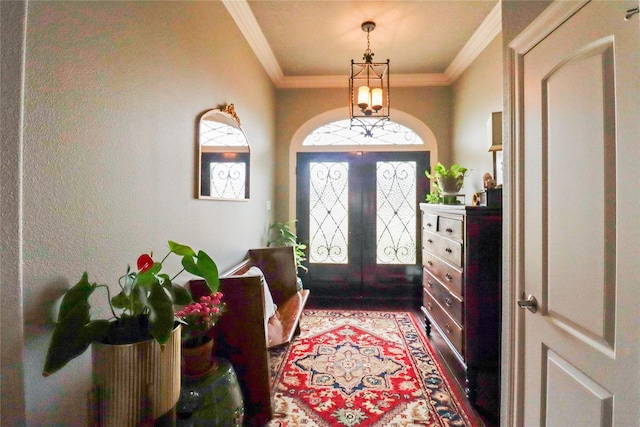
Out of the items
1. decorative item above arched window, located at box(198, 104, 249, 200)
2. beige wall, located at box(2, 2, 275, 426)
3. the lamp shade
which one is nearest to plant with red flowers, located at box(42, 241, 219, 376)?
beige wall, located at box(2, 2, 275, 426)

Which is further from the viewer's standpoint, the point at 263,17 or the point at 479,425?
the point at 263,17

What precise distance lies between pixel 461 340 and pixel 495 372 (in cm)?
29

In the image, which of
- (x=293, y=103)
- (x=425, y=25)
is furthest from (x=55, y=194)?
(x=293, y=103)

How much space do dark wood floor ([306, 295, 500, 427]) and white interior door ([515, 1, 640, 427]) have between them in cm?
62

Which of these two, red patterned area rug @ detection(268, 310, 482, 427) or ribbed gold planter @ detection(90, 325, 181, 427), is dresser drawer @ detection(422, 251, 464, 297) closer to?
red patterned area rug @ detection(268, 310, 482, 427)

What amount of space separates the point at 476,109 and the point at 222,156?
2.69 metres

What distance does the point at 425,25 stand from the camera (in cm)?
277

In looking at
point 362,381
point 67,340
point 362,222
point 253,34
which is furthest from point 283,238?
point 67,340

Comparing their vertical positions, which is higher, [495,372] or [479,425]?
[495,372]

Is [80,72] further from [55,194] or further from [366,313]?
[366,313]

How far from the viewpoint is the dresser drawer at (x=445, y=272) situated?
2007mm

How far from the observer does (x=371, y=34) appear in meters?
Result: 2.90

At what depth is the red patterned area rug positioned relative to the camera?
5.77 ft

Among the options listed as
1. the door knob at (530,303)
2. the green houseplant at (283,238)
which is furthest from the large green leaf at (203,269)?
the green houseplant at (283,238)
